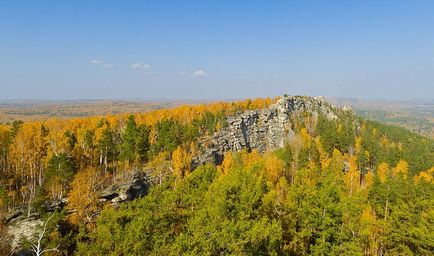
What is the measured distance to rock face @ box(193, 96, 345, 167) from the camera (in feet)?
344

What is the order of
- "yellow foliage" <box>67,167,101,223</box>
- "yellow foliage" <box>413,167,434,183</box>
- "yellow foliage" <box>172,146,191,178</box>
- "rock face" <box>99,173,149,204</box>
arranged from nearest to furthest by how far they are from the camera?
"yellow foliage" <box>67,167,101,223</box> < "rock face" <box>99,173,149,204</box> < "yellow foliage" <box>413,167,434,183</box> < "yellow foliage" <box>172,146,191,178</box>

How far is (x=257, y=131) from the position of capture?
13488cm

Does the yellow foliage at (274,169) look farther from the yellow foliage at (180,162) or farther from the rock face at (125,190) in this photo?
the rock face at (125,190)

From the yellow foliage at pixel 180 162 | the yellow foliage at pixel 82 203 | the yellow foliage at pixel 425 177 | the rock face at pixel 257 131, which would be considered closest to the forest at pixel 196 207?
the yellow foliage at pixel 82 203

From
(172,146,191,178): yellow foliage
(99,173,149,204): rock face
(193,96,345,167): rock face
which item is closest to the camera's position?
(99,173,149,204): rock face

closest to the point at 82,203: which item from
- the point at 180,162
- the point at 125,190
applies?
the point at 125,190

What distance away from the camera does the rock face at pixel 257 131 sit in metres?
105

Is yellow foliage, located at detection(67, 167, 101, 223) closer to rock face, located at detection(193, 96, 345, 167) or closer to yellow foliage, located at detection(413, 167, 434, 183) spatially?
rock face, located at detection(193, 96, 345, 167)

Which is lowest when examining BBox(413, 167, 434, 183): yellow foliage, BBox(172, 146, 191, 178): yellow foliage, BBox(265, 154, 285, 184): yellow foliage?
BBox(413, 167, 434, 183): yellow foliage

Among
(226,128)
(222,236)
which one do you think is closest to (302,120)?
(226,128)

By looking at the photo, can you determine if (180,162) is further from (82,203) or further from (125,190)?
(82,203)

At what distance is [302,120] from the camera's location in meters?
153

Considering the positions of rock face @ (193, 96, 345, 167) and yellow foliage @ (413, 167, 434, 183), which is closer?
yellow foliage @ (413, 167, 434, 183)

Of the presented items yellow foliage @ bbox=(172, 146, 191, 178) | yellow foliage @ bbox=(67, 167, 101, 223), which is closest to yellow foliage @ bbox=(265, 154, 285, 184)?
yellow foliage @ bbox=(172, 146, 191, 178)
